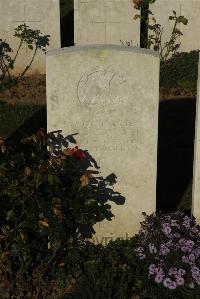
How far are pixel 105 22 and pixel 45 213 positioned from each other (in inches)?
252

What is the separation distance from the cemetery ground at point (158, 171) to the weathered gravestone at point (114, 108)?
44 cm

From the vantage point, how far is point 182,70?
10.6 metres

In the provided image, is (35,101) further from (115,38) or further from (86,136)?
(86,136)

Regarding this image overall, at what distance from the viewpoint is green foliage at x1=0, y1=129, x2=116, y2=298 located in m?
5.13

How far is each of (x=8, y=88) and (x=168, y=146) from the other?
3.41 metres

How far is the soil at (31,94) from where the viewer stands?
10.0 metres

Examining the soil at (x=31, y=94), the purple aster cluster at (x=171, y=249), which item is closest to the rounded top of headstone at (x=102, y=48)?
the purple aster cluster at (x=171, y=249)

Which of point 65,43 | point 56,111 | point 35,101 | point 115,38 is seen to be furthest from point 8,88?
point 56,111

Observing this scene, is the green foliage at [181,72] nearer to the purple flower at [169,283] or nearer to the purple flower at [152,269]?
the purple flower at [152,269]

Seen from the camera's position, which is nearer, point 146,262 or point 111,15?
point 146,262

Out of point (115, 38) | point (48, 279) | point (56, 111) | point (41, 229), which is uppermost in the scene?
point (115, 38)

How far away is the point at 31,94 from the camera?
10211 millimetres

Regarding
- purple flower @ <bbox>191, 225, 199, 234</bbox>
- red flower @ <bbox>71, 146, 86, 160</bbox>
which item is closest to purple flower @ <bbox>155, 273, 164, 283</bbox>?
purple flower @ <bbox>191, 225, 199, 234</bbox>

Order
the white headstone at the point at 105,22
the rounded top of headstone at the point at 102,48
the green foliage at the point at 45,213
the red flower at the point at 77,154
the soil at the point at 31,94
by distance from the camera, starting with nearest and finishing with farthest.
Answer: the green foliage at the point at 45,213, the rounded top of headstone at the point at 102,48, the red flower at the point at 77,154, the soil at the point at 31,94, the white headstone at the point at 105,22
